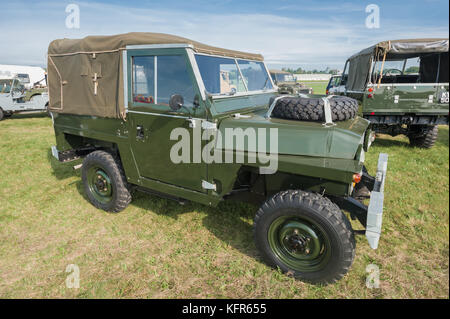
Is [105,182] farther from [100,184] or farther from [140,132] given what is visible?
[140,132]

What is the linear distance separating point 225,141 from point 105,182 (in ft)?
7.91

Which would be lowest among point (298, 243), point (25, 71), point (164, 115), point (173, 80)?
point (298, 243)

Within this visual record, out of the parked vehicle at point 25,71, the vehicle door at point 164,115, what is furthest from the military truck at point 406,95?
the parked vehicle at point 25,71

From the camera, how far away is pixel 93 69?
392cm

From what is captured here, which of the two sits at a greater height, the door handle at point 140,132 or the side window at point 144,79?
the side window at point 144,79

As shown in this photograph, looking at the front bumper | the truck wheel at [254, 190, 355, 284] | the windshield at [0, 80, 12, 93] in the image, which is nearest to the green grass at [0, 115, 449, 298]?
the truck wheel at [254, 190, 355, 284]

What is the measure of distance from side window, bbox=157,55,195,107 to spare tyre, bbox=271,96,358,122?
1.03 meters

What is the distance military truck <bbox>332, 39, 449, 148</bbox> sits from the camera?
7184 millimetres

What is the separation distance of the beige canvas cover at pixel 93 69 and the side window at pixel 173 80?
0.67 feet

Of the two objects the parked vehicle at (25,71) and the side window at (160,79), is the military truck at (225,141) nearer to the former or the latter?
the side window at (160,79)

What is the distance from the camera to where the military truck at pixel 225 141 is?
2.70 meters

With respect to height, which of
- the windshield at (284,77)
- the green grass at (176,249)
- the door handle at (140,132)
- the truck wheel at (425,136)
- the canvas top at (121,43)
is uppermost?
the windshield at (284,77)

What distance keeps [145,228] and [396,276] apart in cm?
321

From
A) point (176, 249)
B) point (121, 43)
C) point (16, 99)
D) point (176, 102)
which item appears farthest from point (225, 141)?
→ point (16, 99)
